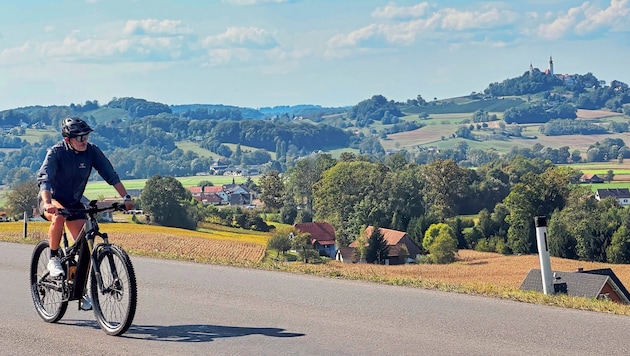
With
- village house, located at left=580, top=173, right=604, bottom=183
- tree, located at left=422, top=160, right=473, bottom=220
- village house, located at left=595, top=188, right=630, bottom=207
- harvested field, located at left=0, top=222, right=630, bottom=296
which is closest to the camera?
harvested field, located at left=0, top=222, right=630, bottom=296

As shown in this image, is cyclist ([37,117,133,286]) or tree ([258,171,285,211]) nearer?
cyclist ([37,117,133,286])

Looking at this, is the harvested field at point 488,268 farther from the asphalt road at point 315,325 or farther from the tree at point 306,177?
the tree at point 306,177

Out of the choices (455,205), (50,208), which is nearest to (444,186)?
(455,205)

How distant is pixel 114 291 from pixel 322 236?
5920cm

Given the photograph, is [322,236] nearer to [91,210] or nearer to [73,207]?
[73,207]

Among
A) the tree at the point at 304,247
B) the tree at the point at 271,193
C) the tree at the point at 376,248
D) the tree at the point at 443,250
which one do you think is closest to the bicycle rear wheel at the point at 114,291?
the tree at the point at 304,247

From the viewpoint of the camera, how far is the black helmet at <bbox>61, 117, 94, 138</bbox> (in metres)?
7.86

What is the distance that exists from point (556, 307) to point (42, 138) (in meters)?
188

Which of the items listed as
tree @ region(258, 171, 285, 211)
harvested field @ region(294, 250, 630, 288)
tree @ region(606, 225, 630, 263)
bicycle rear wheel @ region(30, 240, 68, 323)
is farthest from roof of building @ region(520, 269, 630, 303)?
tree @ region(258, 171, 285, 211)

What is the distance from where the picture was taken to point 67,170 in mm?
8008

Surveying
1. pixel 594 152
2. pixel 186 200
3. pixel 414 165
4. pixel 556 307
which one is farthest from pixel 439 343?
pixel 594 152

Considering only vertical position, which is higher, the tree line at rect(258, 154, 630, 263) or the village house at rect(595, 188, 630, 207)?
the tree line at rect(258, 154, 630, 263)

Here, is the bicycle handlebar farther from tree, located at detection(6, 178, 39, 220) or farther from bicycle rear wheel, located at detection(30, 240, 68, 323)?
tree, located at detection(6, 178, 39, 220)

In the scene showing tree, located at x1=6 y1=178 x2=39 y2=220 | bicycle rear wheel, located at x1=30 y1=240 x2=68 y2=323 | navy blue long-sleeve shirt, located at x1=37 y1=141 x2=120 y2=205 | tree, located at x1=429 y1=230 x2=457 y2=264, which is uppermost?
navy blue long-sleeve shirt, located at x1=37 y1=141 x2=120 y2=205
